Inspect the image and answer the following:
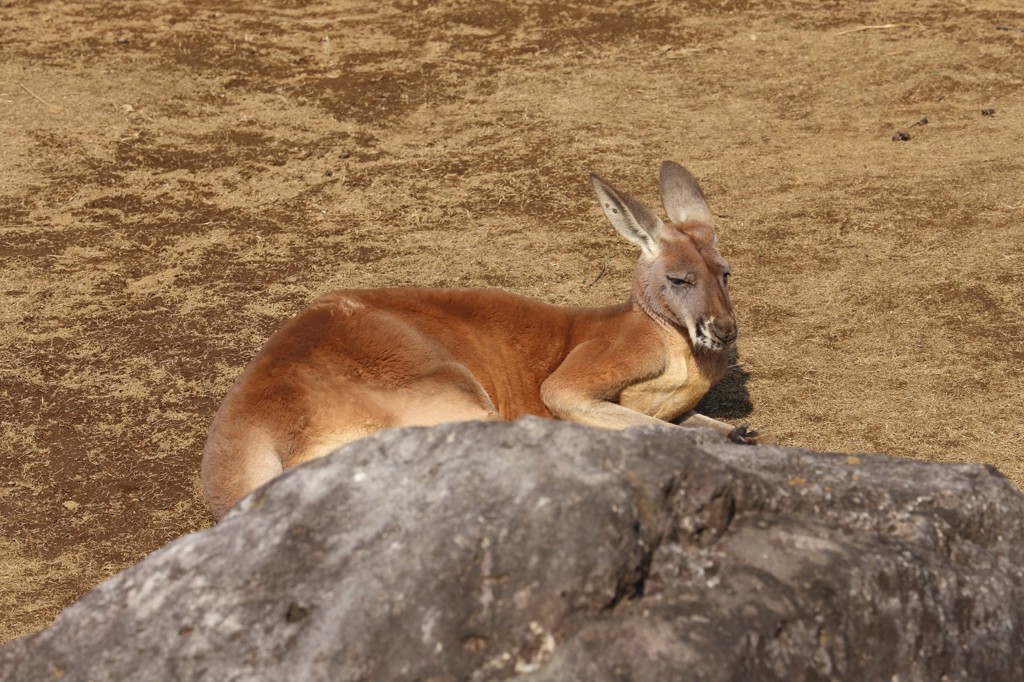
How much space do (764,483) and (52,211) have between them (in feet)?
20.6

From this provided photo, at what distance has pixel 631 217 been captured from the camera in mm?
5629

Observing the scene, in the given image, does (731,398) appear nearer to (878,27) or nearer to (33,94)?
(878,27)

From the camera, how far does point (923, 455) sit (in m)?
5.18

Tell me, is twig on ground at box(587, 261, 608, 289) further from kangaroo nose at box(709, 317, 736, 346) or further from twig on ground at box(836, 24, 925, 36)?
twig on ground at box(836, 24, 925, 36)

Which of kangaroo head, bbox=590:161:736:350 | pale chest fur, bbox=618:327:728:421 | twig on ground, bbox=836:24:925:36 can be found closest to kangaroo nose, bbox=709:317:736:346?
kangaroo head, bbox=590:161:736:350

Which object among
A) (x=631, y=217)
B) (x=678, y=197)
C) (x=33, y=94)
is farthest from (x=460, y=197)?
(x=33, y=94)

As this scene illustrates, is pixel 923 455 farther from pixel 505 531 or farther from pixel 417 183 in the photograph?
pixel 417 183

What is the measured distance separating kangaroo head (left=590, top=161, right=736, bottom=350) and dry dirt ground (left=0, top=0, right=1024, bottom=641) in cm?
59

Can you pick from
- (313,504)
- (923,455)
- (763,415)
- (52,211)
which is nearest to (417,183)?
(52,211)

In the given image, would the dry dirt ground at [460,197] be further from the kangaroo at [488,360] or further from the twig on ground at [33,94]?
the kangaroo at [488,360]

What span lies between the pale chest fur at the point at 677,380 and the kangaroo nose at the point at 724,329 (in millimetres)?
270

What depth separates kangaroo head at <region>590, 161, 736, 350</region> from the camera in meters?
5.30

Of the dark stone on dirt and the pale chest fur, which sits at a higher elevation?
the dark stone on dirt

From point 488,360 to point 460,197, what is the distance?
2.93m
